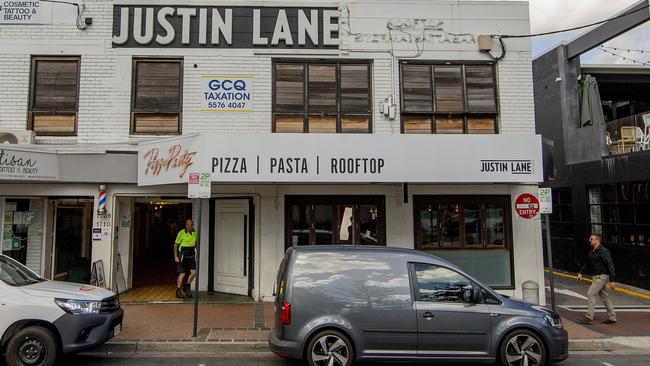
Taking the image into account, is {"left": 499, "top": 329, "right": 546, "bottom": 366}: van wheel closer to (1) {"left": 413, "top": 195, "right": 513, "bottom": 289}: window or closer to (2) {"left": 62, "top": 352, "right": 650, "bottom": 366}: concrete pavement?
(2) {"left": 62, "top": 352, "right": 650, "bottom": 366}: concrete pavement

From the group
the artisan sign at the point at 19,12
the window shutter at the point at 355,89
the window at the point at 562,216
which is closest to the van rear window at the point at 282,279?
the window shutter at the point at 355,89

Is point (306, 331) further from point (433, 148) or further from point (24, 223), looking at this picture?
point (24, 223)

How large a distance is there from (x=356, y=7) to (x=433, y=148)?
4.26 metres

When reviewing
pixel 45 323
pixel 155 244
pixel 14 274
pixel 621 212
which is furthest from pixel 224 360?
pixel 155 244

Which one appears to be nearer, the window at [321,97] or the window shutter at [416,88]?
the window at [321,97]

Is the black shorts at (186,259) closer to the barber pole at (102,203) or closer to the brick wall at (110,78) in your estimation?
A: the barber pole at (102,203)

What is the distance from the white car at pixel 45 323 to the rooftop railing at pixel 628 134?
14.0 metres

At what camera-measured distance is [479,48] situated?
37.3 feet

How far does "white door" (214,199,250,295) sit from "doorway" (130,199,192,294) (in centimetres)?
141

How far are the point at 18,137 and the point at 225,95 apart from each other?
4.79 m

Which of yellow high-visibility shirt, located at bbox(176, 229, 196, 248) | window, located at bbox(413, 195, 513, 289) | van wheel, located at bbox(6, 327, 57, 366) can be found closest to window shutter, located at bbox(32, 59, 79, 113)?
yellow high-visibility shirt, located at bbox(176, 229, 196, 248)

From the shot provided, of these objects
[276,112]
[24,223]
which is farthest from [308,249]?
[24,223]

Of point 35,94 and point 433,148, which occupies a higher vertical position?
point 35,94

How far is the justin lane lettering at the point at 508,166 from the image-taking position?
9758 millimetres
